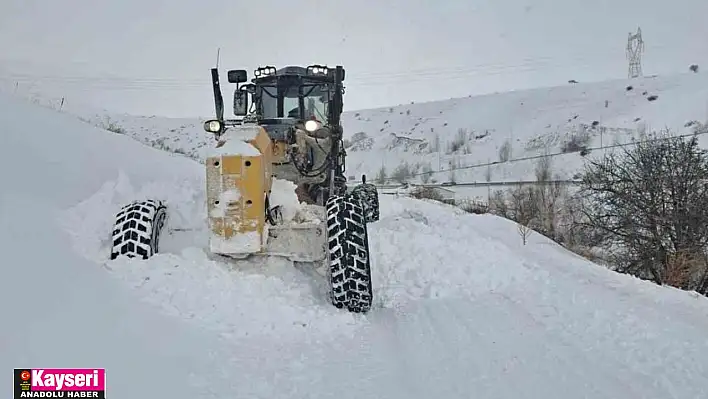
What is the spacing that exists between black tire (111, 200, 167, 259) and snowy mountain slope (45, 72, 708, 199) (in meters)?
36.9

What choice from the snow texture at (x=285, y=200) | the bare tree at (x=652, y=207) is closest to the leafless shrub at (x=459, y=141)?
the bare tree at (x=652, y=207)

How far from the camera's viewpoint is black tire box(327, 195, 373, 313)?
523 centimetres

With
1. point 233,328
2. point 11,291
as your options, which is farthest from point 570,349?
point 11,291

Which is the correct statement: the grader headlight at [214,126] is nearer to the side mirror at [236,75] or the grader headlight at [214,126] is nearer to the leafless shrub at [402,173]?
the side mirror at [236,75]

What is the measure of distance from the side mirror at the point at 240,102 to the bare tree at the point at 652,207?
12208 millimetres

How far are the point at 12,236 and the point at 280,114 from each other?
425 cm

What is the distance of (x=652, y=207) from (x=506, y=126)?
49724 millimetres

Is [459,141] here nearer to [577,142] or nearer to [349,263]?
[577,142]

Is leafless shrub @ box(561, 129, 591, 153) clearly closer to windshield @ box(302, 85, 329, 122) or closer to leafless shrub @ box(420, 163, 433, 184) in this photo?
leafless shrub @ box(420, 163, 433, 184)

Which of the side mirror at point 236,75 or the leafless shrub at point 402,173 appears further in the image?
the leafless shrub at point 402,173

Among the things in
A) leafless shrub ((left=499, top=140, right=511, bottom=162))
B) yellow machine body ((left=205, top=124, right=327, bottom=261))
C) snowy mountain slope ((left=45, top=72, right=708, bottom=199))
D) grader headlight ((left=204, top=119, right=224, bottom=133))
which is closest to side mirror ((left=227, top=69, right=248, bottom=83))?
grader headlight ((left=204, top=119, right=224, bottom=133))

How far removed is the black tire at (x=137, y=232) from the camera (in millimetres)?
5199

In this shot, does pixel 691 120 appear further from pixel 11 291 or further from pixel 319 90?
pixel 11 291

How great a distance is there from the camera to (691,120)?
50.9 meters
